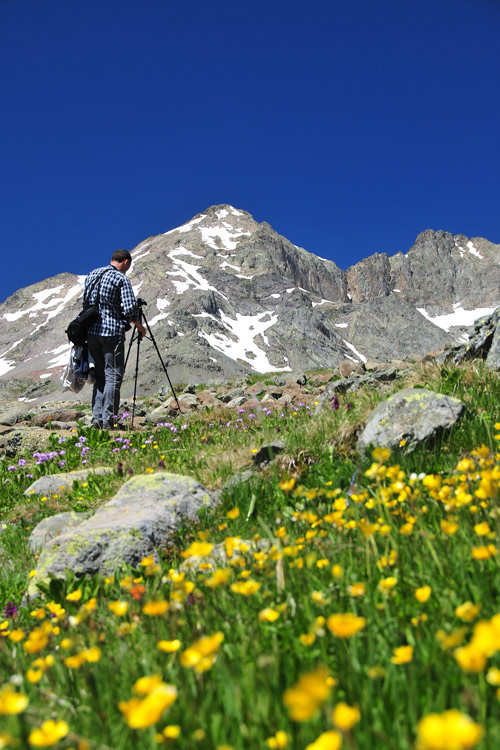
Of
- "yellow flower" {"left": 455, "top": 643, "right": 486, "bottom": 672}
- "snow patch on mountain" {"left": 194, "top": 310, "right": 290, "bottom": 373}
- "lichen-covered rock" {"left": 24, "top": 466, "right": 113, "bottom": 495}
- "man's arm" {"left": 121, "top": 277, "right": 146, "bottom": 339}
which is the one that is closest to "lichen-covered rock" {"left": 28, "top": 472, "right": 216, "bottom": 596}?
"lichen-covered rock" {"left": 24, "top": 466, "right": 113, "bottom": 495}

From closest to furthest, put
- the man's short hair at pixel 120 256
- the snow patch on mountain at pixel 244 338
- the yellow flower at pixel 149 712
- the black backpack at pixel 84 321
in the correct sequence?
the yellow flower at pixel 149 712 → the black backpack at pixel 84 321 → the man's short hair at pixel 120 256 → the snow patch on mountain at pixel 244 338

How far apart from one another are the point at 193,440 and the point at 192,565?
4.77m

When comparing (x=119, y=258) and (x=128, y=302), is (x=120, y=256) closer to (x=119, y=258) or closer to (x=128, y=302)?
(x=119, y=258)

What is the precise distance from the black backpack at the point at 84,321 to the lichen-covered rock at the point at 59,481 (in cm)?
384

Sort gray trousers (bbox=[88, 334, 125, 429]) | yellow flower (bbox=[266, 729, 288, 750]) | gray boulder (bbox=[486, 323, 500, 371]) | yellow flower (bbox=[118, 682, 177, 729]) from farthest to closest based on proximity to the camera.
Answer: gray trousers (bbox=[88, 334, 125, 429]), gray boulder (bbox=[486, 323, 500, 371]), yellow flower (bbox=[266, 729, 288, 750]), yellow flower (bbox=[118, 682, 177, 729])

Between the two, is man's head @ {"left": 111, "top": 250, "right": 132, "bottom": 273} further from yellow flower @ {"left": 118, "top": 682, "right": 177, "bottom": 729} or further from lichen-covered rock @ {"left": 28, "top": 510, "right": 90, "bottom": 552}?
yellow flower @ {"left": 118, "top": 682, "right": 177, "bottom": 729}

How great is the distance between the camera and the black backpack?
9172 millimetres

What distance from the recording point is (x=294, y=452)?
177 inches

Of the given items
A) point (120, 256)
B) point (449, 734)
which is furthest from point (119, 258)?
point (449, 734)

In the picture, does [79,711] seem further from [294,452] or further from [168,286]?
[168,286]

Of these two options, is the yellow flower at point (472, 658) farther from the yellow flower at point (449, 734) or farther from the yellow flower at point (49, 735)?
the yellow flower at point (49, 735)

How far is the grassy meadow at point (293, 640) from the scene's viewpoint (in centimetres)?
105

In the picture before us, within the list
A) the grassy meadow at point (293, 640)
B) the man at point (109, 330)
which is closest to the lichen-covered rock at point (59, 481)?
the grassy meadow at point (293, 640)

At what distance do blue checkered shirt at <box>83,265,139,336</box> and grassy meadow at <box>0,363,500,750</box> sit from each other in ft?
20.3
